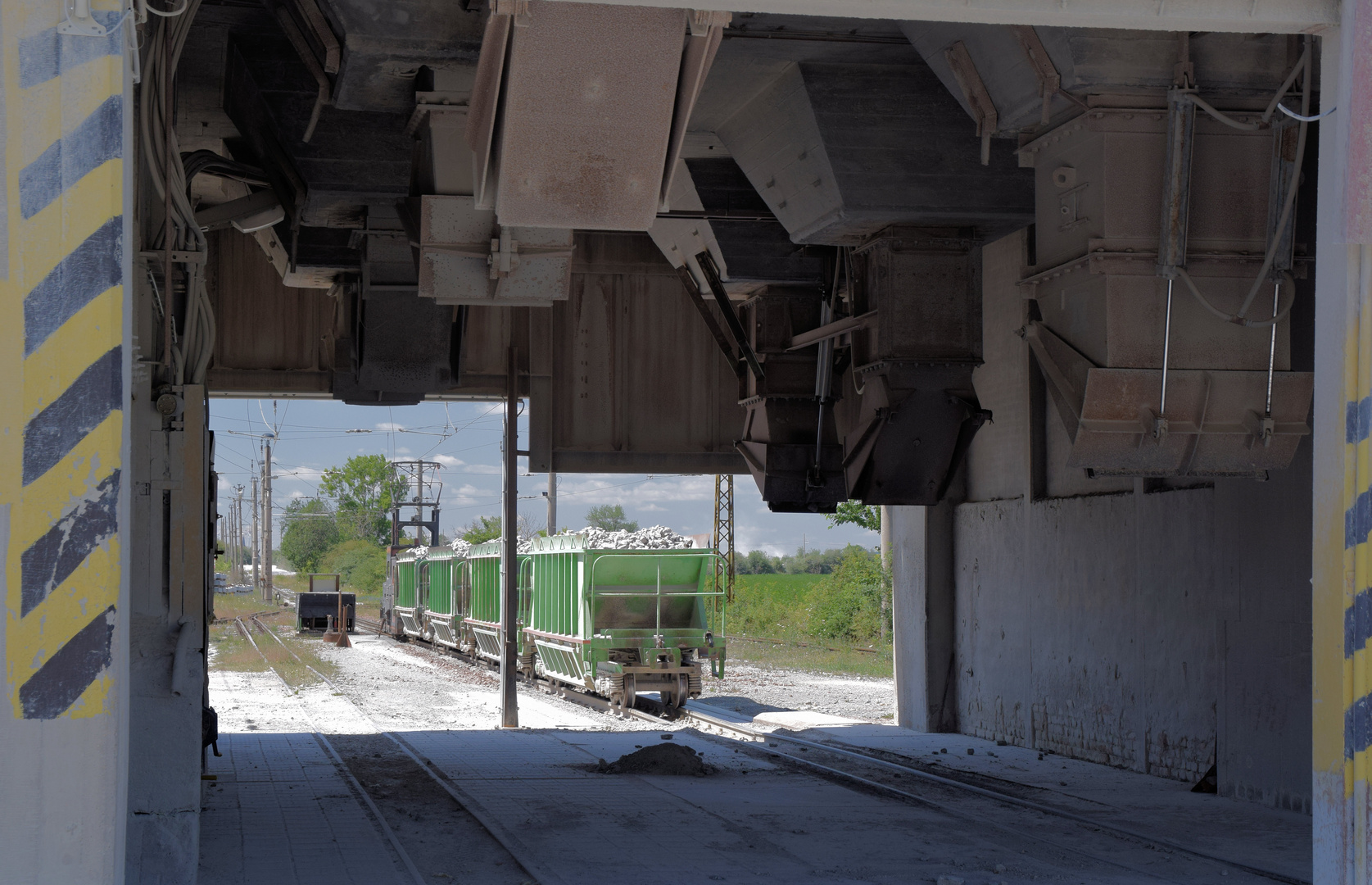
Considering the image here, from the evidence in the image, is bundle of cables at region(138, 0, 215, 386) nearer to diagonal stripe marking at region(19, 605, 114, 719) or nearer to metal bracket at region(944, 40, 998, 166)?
diagonal stripe marking at region(19, 605, 114, 719)

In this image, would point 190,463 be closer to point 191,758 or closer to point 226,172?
point 191,758

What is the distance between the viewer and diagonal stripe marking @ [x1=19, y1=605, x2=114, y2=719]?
3.71 m

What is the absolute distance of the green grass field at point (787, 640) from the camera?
32.8 meters

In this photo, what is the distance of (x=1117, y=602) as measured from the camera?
13.5 meters

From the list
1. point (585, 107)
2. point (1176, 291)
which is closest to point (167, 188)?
point (585, 107)

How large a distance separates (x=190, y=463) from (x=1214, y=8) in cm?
562

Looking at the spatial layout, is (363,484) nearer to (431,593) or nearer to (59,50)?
(431,593)

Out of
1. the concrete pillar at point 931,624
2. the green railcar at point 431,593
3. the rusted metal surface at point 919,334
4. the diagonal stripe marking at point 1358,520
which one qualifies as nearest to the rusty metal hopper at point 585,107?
the diagonal stripe marking at point 1358,520

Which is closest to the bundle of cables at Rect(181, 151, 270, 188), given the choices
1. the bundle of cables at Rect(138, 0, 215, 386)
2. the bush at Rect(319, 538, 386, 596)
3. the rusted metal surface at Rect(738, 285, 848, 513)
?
the bundle of cables at Rect(138, 0, 215, 386)

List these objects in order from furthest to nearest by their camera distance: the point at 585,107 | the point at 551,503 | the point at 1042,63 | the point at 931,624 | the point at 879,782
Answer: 1. the point at 551,503
2. the point at 931,624
3. the point at 879,782
4. the point at 1042,63
5. the point at 585,107

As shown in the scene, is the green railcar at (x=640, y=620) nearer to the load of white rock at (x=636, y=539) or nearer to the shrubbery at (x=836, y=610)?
the load of white rock at (x=636, y=539)

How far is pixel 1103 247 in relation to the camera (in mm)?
8031

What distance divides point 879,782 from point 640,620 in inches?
406

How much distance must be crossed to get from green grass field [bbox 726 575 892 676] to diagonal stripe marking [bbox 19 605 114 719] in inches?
1059
